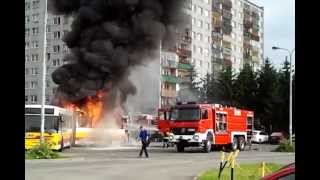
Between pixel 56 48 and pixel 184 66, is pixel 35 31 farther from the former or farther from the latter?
pixel 184 66

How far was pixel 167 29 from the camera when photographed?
35.9 m

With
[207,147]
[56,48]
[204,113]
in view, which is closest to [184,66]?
[56,48]

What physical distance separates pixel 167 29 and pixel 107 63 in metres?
5.15

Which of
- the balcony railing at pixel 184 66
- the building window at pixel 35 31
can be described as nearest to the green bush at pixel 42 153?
the building window at pixel 35 31

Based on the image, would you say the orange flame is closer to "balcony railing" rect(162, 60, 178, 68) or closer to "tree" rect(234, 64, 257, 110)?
"tree" rect(234, 64, 257, 110)

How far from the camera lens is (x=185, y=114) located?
1257 inches

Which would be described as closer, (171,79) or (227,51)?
(171,79)

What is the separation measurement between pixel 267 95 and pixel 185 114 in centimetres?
3152

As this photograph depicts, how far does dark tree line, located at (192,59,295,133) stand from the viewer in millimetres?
60219

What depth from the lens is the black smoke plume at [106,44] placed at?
36.2 m

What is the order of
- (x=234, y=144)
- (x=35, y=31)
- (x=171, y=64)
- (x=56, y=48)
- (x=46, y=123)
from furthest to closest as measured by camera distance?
(x=171, y=64) → (x=56, y=48) → (x=35, y=31) → (x=234, y=144) → (x=46, y=123)

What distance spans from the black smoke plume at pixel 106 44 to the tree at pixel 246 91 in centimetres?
2575
